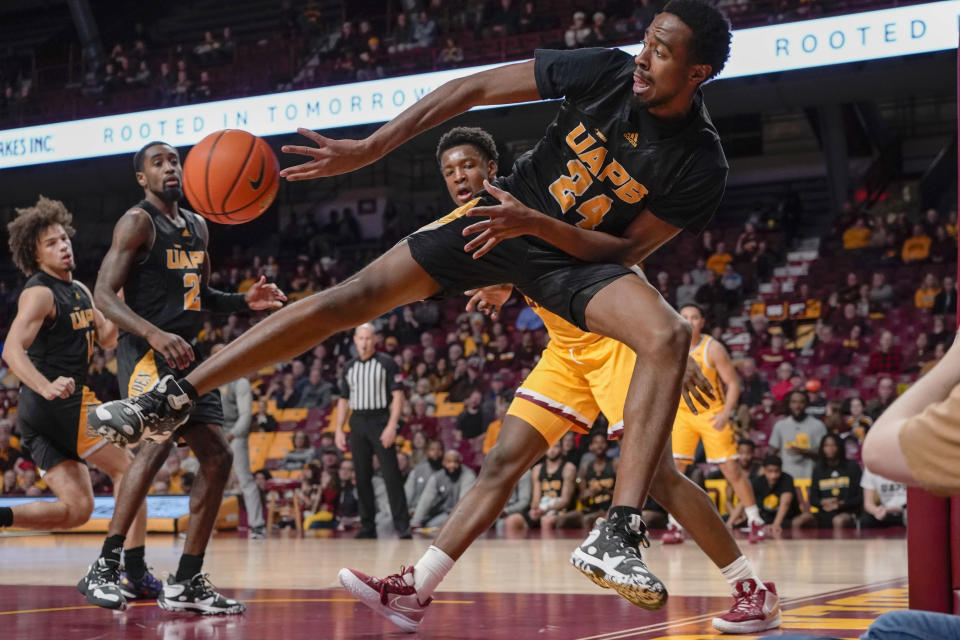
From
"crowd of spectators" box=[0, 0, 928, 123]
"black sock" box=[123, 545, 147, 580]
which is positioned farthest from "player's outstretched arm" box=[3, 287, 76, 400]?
"crowd of spectators" box=[0, 0, 928, 123]

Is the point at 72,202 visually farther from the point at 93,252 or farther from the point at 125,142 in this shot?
the point at 125,142

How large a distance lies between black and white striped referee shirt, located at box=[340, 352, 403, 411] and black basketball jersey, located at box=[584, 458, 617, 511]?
2249 millimetres

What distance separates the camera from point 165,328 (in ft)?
17.1

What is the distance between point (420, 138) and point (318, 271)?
3.80 meters

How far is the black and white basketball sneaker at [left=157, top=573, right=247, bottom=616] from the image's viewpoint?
15.1ft

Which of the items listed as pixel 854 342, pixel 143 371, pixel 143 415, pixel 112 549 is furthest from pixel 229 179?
pixel 854 342

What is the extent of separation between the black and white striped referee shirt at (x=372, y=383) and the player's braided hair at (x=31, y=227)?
5.23 m

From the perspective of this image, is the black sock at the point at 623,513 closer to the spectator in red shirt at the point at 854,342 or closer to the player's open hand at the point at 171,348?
the player's open hand at the point at 171,348

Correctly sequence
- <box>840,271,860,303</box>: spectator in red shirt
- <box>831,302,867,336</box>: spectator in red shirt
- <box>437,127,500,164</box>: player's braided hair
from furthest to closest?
1. <box>840,271,860,303</box>: spectator in red shirt
2. <box>831,302,867,336</box>: spectator in red shirt
3. <box>437,127,500,164</box>: player's braided hair

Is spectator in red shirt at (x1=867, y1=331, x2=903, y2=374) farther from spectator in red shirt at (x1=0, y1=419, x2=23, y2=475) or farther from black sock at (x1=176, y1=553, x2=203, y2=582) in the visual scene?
spectator in red shirt at (x1=0, y1=419, x2=23, y2=475)

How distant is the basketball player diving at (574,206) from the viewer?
3.44 metres

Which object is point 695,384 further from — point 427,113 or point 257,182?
point 257,182

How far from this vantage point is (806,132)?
21.2m

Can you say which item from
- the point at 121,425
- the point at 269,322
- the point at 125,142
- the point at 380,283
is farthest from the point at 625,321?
the point at 125,142
